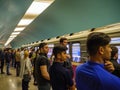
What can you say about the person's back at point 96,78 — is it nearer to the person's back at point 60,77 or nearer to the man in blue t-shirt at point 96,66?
the man in blue t-shirt at point 96,66

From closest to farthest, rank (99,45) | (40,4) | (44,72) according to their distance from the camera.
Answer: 1. (99,45)
2. (44,72)
3. (40,4)

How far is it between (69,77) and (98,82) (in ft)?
5.34

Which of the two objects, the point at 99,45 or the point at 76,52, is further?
the point at 76,52

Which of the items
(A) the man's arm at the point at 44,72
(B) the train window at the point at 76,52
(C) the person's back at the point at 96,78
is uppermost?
(B) the train window at the point at 76,52

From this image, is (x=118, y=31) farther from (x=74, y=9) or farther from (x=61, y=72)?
(x=74, y=9)

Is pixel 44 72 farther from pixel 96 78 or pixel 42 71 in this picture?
pixel 96 78

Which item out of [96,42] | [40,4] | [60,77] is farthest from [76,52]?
[96,42]

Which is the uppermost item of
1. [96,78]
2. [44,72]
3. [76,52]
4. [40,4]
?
[40,4]

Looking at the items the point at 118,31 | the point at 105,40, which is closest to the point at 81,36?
the point at 118,31

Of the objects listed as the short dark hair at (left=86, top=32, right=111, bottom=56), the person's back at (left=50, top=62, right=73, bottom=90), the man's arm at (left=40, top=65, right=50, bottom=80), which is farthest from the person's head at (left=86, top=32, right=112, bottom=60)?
the man's arm at (left=40, top=65, right=50, bottom=80)

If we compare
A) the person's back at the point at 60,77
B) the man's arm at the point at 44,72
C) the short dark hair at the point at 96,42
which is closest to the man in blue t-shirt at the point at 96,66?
the short dark hair at the point at 96,42

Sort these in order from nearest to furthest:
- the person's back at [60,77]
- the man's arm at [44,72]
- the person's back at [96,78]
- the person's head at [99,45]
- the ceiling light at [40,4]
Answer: the person's back at [96,78]
the person's head at [99,45]
the person's back at [60,77]
the man's arm at [44,72]
the ceiling light at [40,4]

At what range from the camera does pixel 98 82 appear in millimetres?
1871

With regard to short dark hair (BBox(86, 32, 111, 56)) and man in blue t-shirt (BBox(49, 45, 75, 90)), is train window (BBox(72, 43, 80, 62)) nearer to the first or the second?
man in blue t-shirt (BBox(49, 45, 75, 90))
